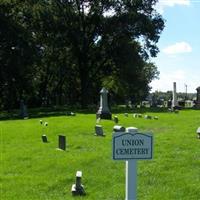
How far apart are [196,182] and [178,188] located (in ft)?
1.78

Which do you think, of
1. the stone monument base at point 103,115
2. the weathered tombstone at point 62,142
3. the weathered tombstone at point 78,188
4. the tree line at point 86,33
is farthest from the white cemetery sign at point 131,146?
the tree line at point 86,33

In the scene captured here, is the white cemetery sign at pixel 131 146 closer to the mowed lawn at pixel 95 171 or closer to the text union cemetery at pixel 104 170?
the text union cemetery at pixel 104 170

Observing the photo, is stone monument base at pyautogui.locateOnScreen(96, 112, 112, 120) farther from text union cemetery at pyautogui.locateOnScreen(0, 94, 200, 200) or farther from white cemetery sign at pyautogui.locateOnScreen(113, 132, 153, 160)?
white cemetery sign at pyautogui.locateOnScreen(113, 132, 153, 160)

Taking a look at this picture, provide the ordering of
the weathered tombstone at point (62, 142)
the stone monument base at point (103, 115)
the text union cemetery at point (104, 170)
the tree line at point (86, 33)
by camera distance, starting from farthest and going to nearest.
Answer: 1. the tree line at point (86, 33)
2. the stone monument base at point (103, 115)
3. the weathered tombstone at point (62, 142)
4. the text union cemetery at point (104, 170)

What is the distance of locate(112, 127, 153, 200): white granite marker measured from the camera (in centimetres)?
593

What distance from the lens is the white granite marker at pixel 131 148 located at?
5.93 metres

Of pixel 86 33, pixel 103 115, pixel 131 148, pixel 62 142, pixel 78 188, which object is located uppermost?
pixel 86 33

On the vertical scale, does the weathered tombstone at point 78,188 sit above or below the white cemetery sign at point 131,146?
below

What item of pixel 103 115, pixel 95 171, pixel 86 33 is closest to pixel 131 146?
pixel 95 171

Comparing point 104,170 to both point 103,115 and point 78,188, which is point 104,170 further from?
point 103,115

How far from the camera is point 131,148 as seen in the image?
597cm

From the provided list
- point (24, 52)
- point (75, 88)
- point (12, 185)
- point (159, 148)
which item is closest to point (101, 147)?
point (159, 148)

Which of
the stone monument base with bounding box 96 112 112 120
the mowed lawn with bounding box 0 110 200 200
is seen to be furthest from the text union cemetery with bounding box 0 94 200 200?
the stone monument base with bounding box 96 112 112 120

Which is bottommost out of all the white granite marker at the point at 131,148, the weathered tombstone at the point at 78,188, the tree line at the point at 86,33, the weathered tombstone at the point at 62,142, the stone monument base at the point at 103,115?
the weathered tombstone at the point at 78,188
